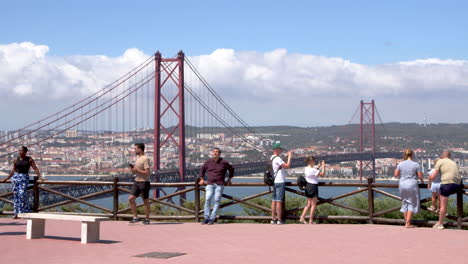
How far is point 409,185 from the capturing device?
11617 mm

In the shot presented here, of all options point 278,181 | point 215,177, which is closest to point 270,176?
point 278,181

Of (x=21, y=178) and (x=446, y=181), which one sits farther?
(x=21, y=178)

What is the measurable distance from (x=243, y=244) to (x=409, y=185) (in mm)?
3502

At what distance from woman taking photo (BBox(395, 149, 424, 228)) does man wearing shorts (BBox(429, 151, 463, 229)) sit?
359mm

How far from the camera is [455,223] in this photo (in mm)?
11844

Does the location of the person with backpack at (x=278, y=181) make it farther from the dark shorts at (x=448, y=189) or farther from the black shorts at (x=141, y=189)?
the dark shorts at (x=448, y=189)

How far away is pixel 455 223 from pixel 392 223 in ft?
3.86

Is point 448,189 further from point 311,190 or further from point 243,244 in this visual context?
point 243,244

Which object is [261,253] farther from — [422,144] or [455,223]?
[422,144]

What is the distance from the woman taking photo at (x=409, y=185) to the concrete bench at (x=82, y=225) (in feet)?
16.5

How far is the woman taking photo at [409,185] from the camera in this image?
38.0 ft

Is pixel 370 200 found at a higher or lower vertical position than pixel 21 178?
lower

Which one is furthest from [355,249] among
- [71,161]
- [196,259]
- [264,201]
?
[71,161]

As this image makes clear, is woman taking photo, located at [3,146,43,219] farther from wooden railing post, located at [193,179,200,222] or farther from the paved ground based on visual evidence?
wooden railing post, located at [193,179,200,222]
